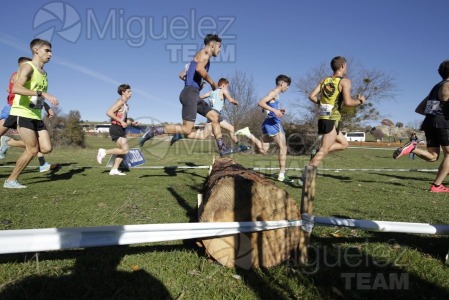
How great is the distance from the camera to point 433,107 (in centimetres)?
472

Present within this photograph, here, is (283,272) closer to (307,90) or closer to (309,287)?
(309,287)

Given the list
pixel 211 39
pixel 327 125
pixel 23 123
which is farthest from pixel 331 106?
pixel 23 123

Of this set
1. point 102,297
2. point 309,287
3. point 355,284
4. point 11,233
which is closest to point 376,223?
point 355,284

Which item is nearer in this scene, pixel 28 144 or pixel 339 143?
pixel 28 144

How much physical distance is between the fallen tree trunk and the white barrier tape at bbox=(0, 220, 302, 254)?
0.15 metres

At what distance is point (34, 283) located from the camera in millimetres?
1878

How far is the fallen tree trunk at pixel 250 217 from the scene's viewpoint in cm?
216

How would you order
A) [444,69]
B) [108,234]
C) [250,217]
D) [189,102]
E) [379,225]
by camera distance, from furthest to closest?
[189,102] → [444,69] → [250,217] → [379,225] → [108,234]

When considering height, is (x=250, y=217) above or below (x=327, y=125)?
below

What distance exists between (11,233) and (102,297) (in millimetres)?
617

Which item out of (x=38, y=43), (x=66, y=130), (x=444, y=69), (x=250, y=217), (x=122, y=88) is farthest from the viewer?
(x=66, y=130)

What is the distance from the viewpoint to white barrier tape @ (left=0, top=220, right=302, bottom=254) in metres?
1.54

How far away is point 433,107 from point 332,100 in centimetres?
158

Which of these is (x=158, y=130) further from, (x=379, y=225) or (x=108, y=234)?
(x=379, y=225)
